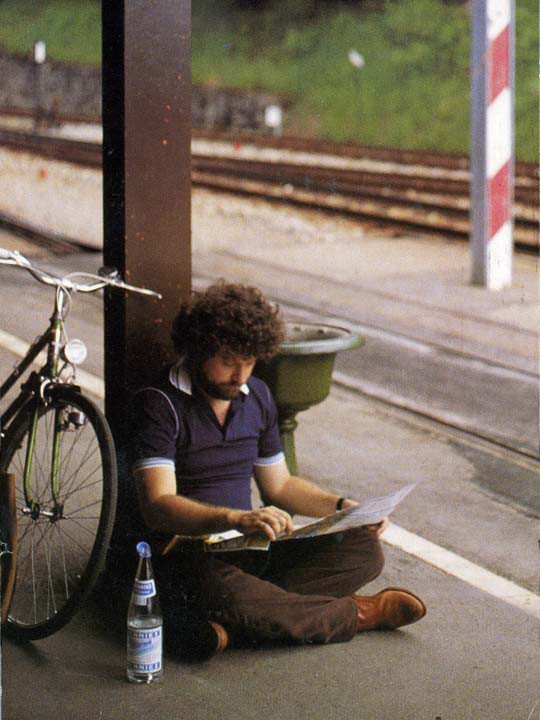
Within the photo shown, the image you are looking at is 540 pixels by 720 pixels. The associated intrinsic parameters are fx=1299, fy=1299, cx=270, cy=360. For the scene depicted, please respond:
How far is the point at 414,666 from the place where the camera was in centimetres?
409

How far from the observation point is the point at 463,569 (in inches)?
202

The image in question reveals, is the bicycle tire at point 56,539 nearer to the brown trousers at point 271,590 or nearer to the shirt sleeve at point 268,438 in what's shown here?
the brown trousers at point 271,590

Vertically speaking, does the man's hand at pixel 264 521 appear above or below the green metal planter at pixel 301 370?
below

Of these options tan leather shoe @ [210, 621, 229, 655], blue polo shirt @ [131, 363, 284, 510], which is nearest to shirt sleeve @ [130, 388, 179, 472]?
blue polo shirt @ [131, 363, 284, 510]

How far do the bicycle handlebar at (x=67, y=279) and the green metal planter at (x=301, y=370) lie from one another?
2.08 ft

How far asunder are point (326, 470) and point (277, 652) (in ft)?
7.80

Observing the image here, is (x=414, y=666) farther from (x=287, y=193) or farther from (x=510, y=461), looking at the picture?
(x=287, y=193)

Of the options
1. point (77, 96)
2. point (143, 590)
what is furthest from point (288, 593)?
point (77, 96)

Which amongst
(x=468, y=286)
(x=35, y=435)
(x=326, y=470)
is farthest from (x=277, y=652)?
(x=468, y=286)

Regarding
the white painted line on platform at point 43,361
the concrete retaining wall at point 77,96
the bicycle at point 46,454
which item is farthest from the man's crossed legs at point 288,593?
the concrete retaining wall at point 77,96

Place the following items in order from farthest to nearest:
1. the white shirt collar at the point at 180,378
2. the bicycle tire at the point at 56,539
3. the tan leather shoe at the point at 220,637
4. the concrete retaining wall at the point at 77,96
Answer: the concrete retaining wall at the point at 77,96
the white shirt collar at the point at 180,378
the tan leather shoe at the point at 220,637
the bicycle tire at the point at 56,539

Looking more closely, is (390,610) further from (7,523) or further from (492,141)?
(492,141)

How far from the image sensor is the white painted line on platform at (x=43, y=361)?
7567mm

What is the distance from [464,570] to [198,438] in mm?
1460
